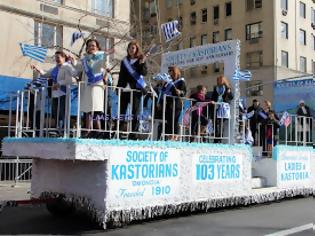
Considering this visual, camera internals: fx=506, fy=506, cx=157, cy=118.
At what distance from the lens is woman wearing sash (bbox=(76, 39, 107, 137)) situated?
26.6ft

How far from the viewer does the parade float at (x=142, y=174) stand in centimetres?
776

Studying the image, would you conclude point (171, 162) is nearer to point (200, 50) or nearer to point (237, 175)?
point (237, 175)

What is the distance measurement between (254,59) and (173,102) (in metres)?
40.8

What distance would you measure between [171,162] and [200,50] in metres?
4.03

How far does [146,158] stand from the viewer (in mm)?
8344

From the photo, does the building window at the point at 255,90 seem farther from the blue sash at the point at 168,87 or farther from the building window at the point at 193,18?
the blue sash at the point at 168,87

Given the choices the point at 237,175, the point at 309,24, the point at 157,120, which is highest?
the point at 309,24

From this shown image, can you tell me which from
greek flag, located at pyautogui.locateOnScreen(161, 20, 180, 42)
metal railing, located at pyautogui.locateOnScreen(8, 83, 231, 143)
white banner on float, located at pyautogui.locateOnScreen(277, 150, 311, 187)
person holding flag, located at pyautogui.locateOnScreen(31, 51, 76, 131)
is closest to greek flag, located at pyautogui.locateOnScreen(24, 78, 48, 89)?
metal railing, located at pyautogui.locateOnScreen(8, 83, 231, 143)

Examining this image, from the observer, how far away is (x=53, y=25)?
2500 cm

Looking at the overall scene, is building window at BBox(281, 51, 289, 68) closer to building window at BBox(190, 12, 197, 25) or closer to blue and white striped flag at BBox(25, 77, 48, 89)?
building window at BBox(190, 12, 197, 25)

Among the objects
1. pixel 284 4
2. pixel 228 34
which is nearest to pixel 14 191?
pixel 284 4

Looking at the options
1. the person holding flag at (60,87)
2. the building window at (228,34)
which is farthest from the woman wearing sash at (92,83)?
the building window at (228,34)

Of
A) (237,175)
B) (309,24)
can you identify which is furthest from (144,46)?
(309,24)

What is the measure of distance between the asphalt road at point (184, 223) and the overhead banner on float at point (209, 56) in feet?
10.8
